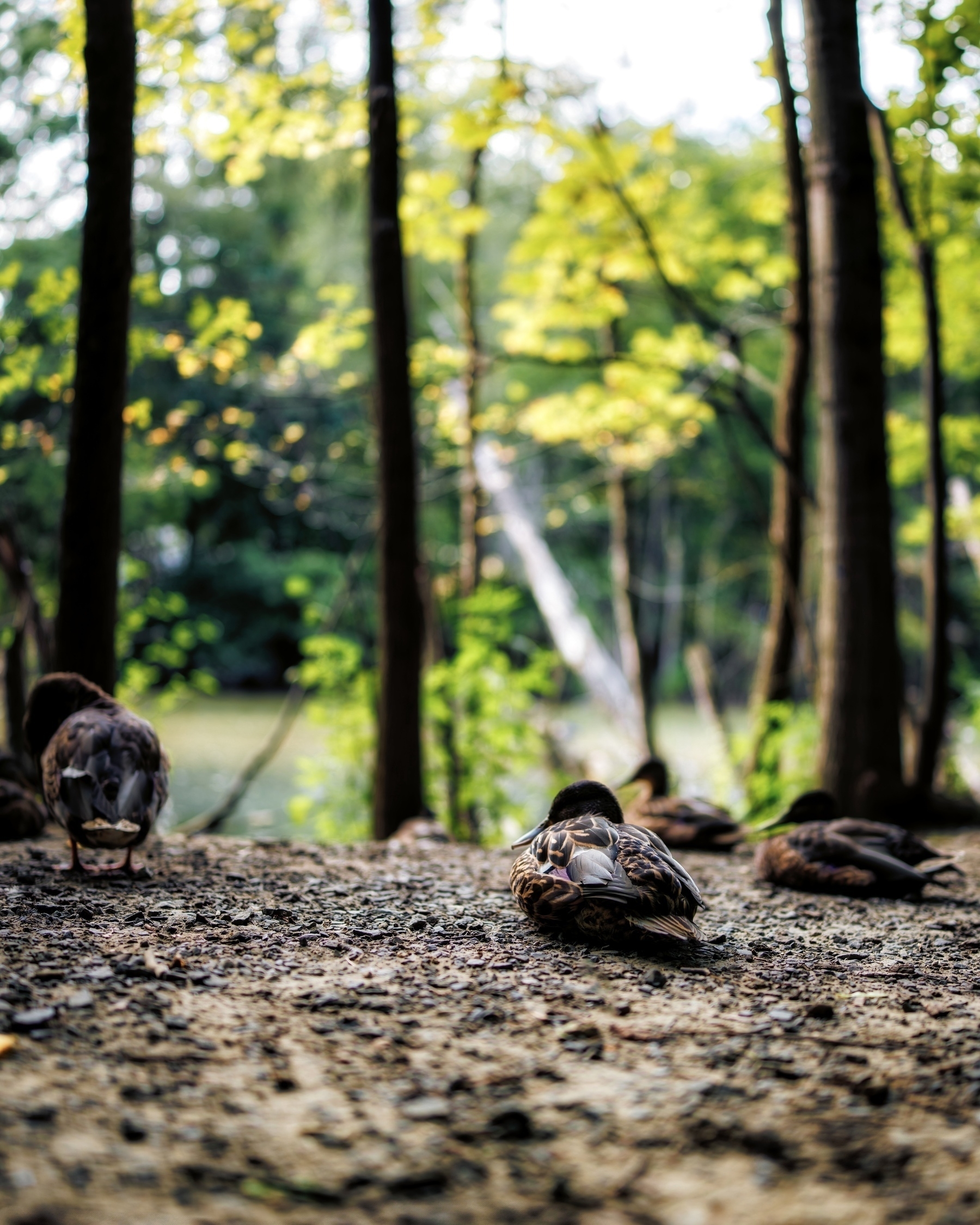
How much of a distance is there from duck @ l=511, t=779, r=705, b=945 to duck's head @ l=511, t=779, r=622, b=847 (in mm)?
71

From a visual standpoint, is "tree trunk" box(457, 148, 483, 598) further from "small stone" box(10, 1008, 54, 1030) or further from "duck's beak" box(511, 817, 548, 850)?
"small stone" box(10, 1008, 54, 1030)

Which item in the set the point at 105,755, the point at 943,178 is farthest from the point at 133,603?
the point at 943,178

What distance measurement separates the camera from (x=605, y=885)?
3258 millimetres

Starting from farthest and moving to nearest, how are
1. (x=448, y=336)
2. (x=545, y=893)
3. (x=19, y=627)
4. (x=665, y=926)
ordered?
(x=448, y=336) → (x=19, y=627) → (x=545, y=893) → (x=665, y=926)

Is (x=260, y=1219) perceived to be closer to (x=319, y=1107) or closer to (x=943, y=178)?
(x=319, y=1107)

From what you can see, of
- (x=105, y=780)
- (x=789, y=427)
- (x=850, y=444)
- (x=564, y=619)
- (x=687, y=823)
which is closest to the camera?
(x=105, y=780)

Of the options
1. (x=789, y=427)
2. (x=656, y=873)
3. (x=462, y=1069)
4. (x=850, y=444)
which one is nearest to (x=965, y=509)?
(x=789, y=427)

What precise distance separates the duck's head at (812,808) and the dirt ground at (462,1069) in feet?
4.36

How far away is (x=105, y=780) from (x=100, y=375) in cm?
276

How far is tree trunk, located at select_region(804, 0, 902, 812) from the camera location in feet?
21.9

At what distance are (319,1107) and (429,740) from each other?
772cm

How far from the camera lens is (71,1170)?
1.86 metres

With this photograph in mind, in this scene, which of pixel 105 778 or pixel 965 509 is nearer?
pixel 105 778

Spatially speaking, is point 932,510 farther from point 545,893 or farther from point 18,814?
point 18,814
